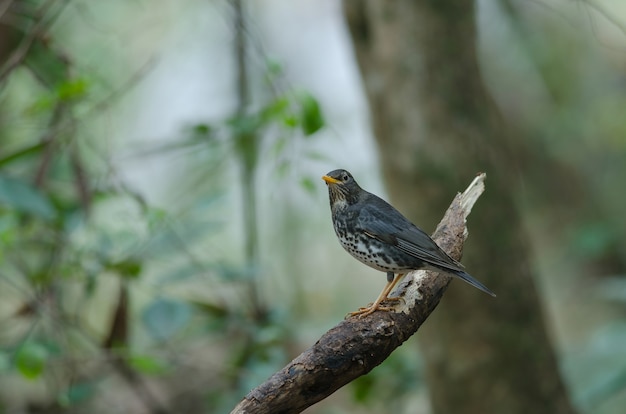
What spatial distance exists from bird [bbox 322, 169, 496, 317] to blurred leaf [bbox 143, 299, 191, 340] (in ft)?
4.64

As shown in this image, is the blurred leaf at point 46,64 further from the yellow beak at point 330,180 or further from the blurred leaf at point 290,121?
the yellow beak at point 330,180

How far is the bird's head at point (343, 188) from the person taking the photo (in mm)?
3506

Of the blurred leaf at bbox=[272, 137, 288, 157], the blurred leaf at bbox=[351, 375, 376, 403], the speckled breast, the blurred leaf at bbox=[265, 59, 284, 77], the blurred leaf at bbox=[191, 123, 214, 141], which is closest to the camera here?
the speckled breast

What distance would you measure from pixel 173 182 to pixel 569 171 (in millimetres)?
5254

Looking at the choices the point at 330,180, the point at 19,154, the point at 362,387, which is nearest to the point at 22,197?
the point at 19,154

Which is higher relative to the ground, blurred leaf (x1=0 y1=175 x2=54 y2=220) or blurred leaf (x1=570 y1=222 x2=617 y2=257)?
blurred leaf (x1=0 y1=175 x2=54 y2=220)

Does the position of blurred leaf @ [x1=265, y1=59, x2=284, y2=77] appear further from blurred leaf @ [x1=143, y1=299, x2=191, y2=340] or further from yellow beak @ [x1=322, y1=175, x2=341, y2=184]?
blurred leaf @ [x1=143, y1=299, x2=191, y2=340]

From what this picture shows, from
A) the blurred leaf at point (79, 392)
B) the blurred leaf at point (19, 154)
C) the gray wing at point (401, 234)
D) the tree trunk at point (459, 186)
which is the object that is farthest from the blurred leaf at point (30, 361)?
the tree trunk at point (459, 186)

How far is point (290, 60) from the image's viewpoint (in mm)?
9078

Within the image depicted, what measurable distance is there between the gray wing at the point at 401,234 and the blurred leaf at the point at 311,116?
0.70 metres

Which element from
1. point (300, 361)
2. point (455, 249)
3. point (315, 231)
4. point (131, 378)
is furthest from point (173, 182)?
point (300, 361)

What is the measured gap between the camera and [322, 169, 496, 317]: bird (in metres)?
2.96

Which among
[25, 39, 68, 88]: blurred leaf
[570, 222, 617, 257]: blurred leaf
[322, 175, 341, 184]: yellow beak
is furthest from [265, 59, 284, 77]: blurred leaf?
[570, 222, 617, 257]: blurred leaf

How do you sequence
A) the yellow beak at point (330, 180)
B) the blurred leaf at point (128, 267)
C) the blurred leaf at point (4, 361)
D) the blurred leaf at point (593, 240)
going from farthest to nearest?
the blurred leaf at point (593, 240) < the blurred leaf at point (128, 267) < the blurred leaf at point (4, 361) < the yellow beak at point (330, 180)
